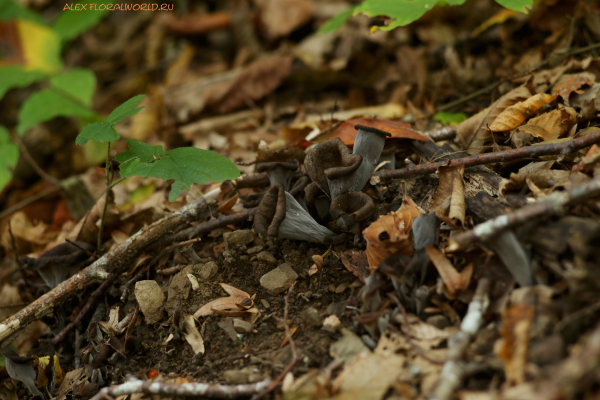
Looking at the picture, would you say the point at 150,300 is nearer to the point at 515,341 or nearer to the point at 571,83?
the point at 515,341

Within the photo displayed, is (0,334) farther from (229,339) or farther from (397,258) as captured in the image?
(397,258)

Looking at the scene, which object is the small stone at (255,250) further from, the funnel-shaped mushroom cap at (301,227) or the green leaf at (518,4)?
the green leaf at (518,4)

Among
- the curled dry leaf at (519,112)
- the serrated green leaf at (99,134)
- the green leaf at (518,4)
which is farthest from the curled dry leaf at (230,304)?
the green leaf at (518,4)

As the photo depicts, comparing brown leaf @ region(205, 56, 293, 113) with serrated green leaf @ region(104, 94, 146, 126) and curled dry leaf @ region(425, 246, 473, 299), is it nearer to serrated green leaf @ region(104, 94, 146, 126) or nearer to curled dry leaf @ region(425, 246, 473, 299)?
serrated green leaf @ region(104, 94, 146, 126)

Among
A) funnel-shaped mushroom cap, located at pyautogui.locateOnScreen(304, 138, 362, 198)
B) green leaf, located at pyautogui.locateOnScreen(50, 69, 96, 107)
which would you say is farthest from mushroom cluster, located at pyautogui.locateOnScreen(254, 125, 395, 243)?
green leaf, located at pyautogui.locateOnScreen(50, 69, 96, 107)

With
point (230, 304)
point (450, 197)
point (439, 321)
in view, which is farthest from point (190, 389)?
point (450, 197)
